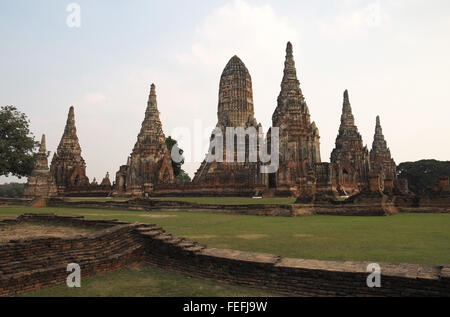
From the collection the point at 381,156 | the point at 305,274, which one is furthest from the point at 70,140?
the point at 381,156

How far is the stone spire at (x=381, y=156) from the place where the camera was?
55469 mm

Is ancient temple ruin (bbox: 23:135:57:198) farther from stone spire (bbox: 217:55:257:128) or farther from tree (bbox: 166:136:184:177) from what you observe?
tree (bbox: 166:136:184:177)

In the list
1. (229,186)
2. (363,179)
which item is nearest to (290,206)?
(229,186)

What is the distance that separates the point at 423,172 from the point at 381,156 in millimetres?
11045

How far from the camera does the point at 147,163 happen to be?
39156 millimetres

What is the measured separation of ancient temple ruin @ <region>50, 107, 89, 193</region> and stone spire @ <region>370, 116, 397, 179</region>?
45036 mm

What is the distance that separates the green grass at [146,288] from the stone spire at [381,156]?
54.6m

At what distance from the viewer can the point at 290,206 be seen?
16.0 metres

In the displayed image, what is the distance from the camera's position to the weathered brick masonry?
15.3 ft

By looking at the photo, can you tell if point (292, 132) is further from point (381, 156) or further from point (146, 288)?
point (381, 156)

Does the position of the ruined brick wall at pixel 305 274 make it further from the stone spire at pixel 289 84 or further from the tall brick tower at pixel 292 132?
the stone spire at pixel 289 84

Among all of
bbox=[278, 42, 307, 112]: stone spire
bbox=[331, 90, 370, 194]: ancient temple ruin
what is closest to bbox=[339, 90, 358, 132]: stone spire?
bbox=[331, 90, 370, 194]: ancient temple ruin

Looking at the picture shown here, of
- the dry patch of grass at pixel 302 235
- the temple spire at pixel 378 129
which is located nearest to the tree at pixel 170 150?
the temple spire at pixel 378 129
